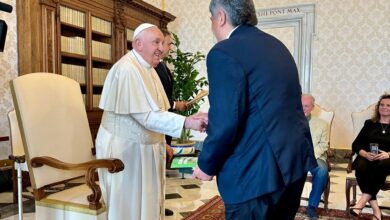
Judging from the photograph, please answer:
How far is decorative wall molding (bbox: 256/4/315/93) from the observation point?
611 cm

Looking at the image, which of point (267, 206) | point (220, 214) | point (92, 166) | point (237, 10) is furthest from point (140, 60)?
point (220, 214)

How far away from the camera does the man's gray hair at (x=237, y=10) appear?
4.16 feet

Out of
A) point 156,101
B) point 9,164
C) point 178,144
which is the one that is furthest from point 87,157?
point 178,144

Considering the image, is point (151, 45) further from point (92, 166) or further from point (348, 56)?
point (348, 56)

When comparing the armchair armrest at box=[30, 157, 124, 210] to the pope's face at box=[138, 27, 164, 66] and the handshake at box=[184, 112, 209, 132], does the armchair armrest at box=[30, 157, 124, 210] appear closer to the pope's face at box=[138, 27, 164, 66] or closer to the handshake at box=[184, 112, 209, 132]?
the handshake at box=[184, 112, 209, 132]

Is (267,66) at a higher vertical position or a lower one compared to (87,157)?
higher

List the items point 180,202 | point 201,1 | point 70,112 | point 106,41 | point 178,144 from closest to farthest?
point 70,112, point 180,202, point 178,144, point 106,41, point 201,1

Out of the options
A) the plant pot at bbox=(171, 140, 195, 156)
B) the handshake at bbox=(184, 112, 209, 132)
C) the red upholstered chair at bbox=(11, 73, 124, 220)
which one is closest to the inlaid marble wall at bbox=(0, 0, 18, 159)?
the plant pot at bbox=(171, 140, 195, 156)

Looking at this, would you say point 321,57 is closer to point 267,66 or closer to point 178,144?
point 178,144

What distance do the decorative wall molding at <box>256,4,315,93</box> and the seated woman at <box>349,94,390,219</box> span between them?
2.59m

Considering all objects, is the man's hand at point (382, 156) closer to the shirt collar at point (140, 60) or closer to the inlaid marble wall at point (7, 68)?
the shirt collar at point (140, 60)

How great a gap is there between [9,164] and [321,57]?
16.2 ft

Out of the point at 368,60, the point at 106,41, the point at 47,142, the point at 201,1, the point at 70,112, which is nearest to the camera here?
the point at 47,142

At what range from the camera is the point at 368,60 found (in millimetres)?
5797
